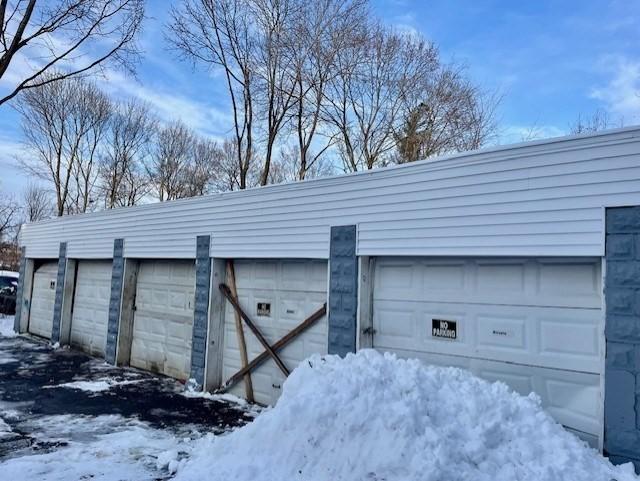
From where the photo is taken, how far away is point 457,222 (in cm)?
527

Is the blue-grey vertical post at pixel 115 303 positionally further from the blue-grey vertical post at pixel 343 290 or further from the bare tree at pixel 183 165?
the bare tree at pixel 183 165

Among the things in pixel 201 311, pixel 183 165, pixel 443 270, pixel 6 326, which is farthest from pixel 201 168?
pixel 443 270

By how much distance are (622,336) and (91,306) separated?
1143 cm

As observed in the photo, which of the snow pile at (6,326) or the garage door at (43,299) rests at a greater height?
the garage door at (43,299)

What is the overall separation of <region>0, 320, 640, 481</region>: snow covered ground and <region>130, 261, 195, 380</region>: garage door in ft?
13.1

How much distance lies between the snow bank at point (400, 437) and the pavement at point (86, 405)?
188cm

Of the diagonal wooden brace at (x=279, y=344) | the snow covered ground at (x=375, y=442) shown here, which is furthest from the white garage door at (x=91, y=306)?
the snow covered ground at (x=375, y=442)

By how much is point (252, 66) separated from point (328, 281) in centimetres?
1329

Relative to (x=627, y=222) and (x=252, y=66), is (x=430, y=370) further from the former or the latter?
(x=252, y=66)

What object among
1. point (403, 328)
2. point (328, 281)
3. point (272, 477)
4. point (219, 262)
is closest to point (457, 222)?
point (403, 328)

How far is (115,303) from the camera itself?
10500 mm

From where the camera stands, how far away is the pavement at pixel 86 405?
5727 mm

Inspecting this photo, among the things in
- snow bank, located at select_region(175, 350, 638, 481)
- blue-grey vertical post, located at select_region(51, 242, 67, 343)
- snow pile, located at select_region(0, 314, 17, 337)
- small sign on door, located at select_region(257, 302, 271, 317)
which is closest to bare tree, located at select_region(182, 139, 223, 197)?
snow pile, located at select_region(0, 314, 17, 337)

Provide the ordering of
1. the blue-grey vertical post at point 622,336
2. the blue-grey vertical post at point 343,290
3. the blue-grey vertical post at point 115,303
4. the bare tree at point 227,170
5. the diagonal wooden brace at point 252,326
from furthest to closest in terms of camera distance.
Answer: the bare tree at point 227,170
the blue-grey vertical post at point 115,303
the diagonal wooden brace at point 252,326
the blue-grey vertical post at point 343,290
the blue-grey vertical post at point 622,336
